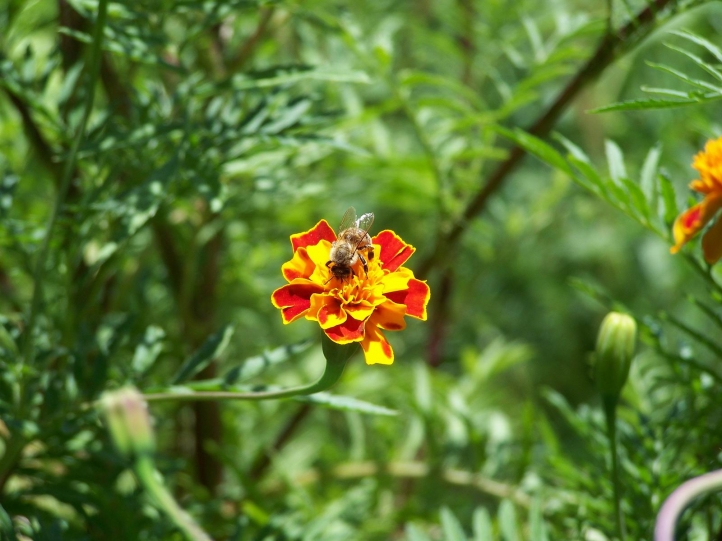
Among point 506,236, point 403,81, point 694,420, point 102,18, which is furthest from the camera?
point 506,236

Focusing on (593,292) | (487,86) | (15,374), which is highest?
(487,86)

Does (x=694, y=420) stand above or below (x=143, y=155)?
below

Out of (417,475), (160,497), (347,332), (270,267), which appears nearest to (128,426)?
(160,497)

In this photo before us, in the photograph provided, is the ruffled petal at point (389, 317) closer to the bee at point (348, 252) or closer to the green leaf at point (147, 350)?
the bee at point (348, 252)

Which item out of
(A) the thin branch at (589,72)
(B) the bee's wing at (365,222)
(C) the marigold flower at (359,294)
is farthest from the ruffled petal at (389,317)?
(A) the thin branch at (589,72)

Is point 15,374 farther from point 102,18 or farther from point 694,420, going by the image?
point 694,420

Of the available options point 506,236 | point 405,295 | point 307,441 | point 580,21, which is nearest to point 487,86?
point 506,236
